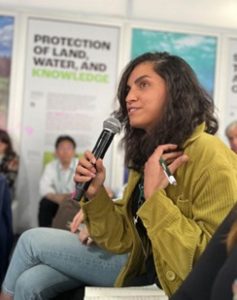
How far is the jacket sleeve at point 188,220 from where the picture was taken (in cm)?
112

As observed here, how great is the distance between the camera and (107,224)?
5.03 feet

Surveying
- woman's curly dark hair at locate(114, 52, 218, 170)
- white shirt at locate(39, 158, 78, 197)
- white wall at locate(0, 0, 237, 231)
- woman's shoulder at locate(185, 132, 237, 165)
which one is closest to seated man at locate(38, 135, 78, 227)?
white shirt at locate(39, 158, 78, 197)

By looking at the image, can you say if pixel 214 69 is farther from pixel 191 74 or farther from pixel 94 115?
pixel 191 74

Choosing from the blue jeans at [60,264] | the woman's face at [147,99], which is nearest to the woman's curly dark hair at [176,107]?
the woman's face at [147,99]

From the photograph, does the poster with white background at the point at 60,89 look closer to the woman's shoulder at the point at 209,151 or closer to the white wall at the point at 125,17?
the white wall at the point at 125,17

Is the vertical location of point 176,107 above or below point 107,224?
above

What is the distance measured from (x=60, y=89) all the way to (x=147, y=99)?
2.99 meters

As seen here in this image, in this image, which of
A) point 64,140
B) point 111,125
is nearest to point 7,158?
point 64,140

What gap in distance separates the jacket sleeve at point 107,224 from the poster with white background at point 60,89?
2807 millimetres

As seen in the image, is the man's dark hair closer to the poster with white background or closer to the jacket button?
the poster with white background

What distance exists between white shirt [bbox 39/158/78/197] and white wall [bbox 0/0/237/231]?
44 centimetres

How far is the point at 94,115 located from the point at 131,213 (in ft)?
9.52

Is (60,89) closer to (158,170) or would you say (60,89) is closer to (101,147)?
(101,147)

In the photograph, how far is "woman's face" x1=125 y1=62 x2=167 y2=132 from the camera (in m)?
1.40
